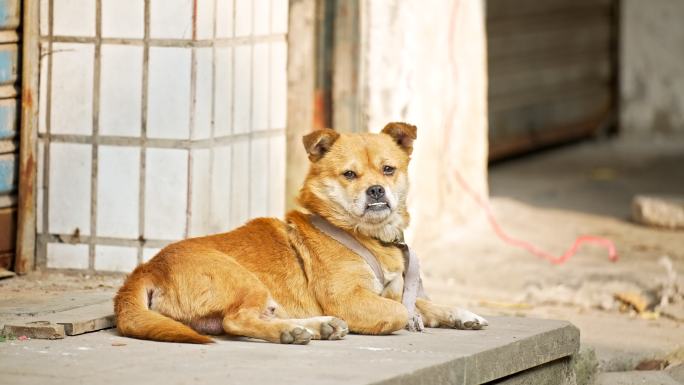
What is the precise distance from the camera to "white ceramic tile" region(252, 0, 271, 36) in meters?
6.95

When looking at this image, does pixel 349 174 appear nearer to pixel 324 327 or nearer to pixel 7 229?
pixel 324 327

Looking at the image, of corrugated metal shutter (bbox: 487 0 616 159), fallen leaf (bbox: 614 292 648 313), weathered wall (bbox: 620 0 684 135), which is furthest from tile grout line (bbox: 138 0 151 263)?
weathered wall (bbox: 620 0 684 135)

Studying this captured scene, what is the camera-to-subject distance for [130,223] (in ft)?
21.5

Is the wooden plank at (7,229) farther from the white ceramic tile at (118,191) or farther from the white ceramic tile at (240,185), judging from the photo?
the white ceramic tile at (240,185)

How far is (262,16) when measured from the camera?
23.0 ft

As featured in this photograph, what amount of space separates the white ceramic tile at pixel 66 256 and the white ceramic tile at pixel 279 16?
157 cm

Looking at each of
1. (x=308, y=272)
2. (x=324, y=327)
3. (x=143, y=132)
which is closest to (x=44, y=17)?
(x=143, y=132)

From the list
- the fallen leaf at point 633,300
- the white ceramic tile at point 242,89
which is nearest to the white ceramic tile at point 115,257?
the white ceramic tile at point 242,89

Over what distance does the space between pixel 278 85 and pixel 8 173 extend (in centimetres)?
152

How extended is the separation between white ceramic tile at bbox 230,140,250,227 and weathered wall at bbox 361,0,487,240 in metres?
1.43

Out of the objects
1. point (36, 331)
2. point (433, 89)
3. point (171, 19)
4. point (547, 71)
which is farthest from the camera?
point (547, 71)

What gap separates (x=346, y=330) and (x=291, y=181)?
331 centimetres

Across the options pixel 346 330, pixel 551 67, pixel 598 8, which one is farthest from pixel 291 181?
pixel 598 8

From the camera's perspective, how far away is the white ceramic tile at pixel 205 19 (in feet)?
21.3
